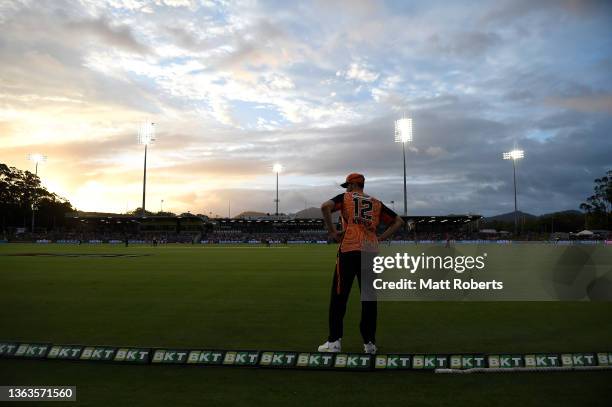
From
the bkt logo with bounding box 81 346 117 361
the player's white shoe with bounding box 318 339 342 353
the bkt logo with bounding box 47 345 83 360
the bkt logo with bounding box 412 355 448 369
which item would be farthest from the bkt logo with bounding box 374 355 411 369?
the bkt logo with bounding box 47 345 83 360

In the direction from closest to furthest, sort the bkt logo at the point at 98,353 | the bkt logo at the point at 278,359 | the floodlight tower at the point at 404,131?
the bkt logo at the point at 278,359 → the bkt logo at the point at 98,353 → the floodlight tower at the point at 404,131

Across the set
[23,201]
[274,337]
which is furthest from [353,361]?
[23,201]

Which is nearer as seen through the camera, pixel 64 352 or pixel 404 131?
pixel 64 352

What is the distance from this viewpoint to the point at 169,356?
5332 mm

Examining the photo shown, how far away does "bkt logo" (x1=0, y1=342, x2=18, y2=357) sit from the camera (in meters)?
5.55

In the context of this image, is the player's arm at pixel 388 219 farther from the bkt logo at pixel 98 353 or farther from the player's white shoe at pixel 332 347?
the bkt logo at pixel 98 353

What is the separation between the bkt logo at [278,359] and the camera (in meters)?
5.11

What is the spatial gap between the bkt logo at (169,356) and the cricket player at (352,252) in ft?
5.76

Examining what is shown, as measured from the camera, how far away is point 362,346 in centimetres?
642

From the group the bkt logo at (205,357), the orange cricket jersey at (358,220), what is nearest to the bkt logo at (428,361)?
the orange cricket jersey at (358,220)

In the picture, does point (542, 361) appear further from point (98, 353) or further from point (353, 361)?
point (98, 353)

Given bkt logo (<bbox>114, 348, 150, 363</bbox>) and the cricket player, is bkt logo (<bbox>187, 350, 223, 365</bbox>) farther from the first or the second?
the cricket player

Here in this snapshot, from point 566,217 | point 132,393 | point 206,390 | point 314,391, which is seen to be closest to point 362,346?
point 314,391

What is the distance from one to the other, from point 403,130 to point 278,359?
5196 cm
